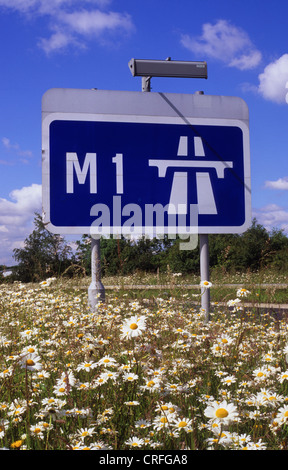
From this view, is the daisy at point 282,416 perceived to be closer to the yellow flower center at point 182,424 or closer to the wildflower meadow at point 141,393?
the wildflower meadow at point 141,393

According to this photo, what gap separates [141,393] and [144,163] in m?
3.51

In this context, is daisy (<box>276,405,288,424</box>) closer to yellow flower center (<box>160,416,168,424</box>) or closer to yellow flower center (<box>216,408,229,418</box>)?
yellow flower center (<box>216,408,229,418</box>)

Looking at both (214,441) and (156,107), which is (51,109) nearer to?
(156,107)

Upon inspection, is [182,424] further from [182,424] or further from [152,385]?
[152,385]

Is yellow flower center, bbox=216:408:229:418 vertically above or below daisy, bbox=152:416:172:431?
above

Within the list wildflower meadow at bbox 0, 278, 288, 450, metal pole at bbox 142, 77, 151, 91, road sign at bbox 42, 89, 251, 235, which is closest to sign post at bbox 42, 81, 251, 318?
road sign at bbox 42, 89, 251, 235

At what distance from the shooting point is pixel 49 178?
5.33 metres

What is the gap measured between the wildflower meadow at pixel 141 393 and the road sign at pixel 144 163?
173cm

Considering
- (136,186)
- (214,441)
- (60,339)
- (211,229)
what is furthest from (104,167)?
(214,441)

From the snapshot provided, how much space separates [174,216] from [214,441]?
3986 millimetres

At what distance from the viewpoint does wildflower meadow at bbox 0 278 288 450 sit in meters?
2.09

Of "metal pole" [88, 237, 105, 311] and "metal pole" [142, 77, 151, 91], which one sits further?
"metal pole" [142, 77, 151, 91]

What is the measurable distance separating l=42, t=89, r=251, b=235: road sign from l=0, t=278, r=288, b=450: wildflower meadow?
1.73m

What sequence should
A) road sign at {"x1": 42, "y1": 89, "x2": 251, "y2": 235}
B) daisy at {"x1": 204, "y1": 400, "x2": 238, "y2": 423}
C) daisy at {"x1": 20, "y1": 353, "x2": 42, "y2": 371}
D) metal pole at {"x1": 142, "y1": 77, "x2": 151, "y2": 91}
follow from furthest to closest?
metal pole at {"x1": 142, "y1": 77, "x2": 151, "y2": 91} → road sign at {"x1": 42, "y1": 89, "x2": 251, "y2": 235} → daisy at {"x1": 20, "y1": 353, "x2": 42, "y2": 371} → daisy at {"x1": 204, "y1": 400, "x2": 238, "y2": 423}
